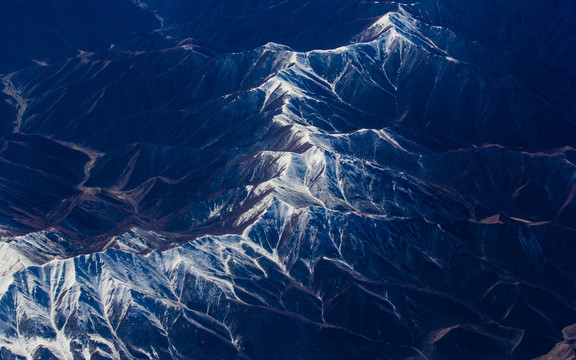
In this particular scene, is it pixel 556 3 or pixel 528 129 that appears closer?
pixel 528 129

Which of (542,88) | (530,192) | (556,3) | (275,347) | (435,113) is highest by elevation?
(556,3)

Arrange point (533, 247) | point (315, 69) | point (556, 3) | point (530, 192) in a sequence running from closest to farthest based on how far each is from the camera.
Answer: point (533, 247)
point (530, 192)
point (315, 69)
point (556, 3)

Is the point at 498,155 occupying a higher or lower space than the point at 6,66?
higher

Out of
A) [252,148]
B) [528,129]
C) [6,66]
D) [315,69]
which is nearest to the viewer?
[252,148]

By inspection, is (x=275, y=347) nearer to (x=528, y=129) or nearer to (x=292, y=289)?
(x=292, y=289)

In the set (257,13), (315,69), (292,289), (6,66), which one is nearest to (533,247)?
(292,289)

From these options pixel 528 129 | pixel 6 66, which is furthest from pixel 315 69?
pixel 6 66
